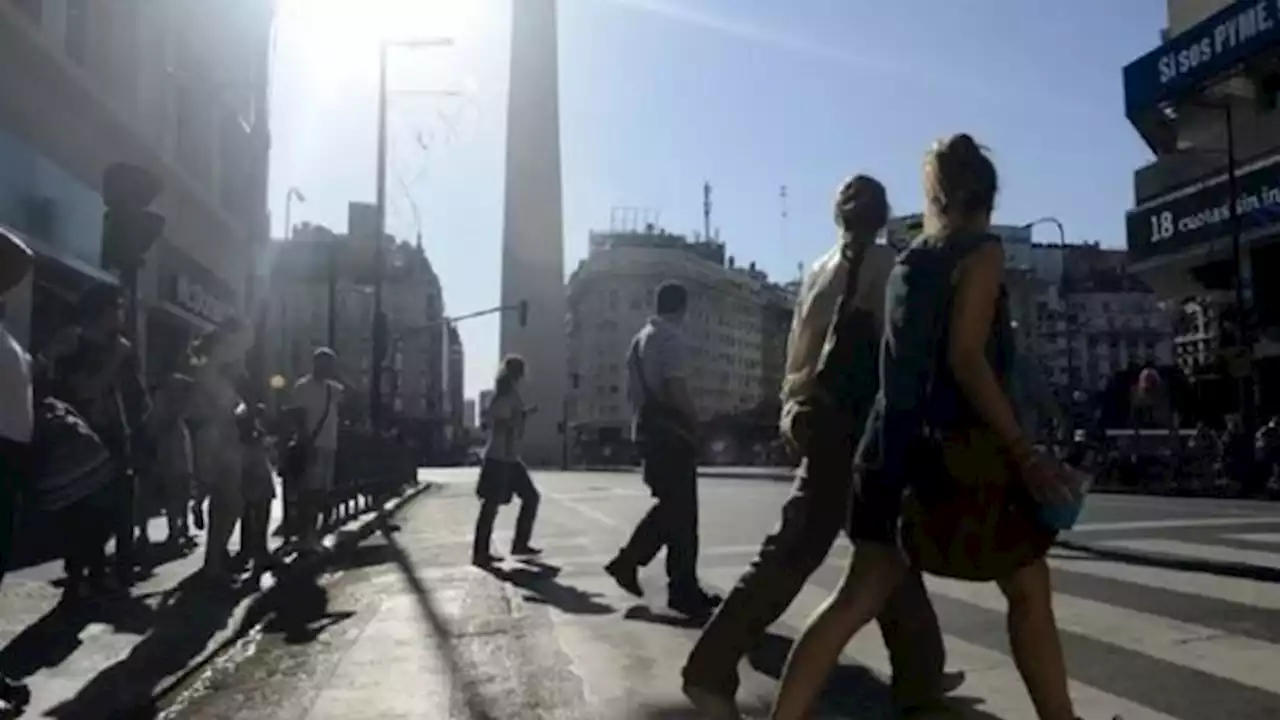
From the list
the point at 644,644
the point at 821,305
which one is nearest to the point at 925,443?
the point at 821,305

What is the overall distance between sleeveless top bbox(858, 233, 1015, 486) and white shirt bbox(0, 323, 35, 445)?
2.94m

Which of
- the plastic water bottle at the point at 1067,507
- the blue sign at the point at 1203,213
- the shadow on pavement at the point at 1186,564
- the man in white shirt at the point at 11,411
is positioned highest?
the blue sign at the point at 1203,213

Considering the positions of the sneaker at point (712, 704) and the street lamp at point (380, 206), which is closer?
the sneaker at point (712, 704)

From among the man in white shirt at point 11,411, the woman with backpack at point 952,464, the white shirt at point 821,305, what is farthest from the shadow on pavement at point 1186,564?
the man in white shirt at point 11,411

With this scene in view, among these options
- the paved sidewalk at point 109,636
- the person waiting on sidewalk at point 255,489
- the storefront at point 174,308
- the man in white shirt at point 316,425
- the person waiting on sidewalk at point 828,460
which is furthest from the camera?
the storefront at point 174,308

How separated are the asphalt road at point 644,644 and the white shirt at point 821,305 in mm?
1261

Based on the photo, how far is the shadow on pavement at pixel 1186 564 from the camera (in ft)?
26.3

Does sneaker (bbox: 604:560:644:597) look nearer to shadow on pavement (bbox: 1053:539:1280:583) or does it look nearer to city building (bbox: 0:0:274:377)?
shadow on pavement (bbox: 1053:539:1280:583)

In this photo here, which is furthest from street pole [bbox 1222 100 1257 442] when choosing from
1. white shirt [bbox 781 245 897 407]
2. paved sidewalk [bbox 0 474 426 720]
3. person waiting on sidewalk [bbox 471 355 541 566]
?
white shirt [bbox 781 245 897 407]

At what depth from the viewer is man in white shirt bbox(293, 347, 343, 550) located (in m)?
10.5

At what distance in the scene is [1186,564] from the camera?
8.70 m

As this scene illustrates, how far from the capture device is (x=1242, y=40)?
109 ft

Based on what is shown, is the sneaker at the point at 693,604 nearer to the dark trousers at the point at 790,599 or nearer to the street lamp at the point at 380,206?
the dark trousers at the point at 790,599

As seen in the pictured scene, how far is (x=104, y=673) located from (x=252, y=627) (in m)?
1.74
